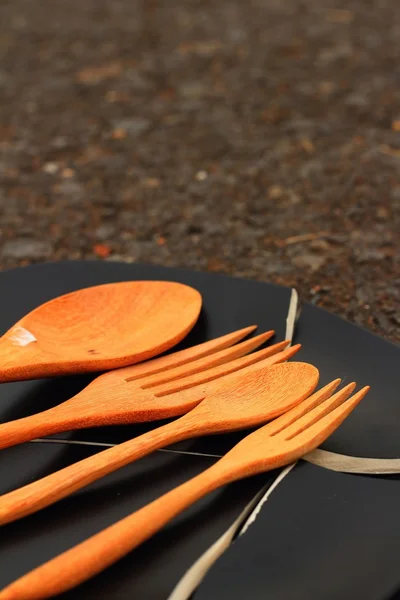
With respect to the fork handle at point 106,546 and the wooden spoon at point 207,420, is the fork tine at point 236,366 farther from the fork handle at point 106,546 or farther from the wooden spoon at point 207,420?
the fork handle at point 106,546

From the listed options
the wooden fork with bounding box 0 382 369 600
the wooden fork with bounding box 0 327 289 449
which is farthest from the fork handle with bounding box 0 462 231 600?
the wooden fork with bounding box 0 327 289 449

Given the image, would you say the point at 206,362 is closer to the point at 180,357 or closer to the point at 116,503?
the point at 180,357

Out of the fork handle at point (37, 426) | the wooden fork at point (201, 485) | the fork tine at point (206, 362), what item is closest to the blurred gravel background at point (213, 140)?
the fork tine at point (206, 362)

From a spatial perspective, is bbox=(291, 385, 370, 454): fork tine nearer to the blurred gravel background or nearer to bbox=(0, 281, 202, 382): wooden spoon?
bbox=(0, 281, 202, 382): wooden spoon

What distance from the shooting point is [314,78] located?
2.43 metres

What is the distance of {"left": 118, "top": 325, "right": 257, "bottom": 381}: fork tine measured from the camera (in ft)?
2.59

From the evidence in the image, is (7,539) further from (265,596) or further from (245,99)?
(245,99)

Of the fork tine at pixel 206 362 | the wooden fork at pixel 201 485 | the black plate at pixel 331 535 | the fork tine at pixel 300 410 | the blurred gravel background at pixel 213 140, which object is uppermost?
the wooden fork at pixel 201 485

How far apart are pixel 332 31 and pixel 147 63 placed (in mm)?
747

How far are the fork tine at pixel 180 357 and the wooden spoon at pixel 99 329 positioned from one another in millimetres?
12

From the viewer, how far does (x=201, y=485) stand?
0.60m

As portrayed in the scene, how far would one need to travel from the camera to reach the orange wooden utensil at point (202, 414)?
0.60 m

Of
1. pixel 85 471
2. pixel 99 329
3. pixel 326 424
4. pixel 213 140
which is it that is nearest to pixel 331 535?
pixel 326 424

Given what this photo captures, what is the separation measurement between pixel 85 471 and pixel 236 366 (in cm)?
23
